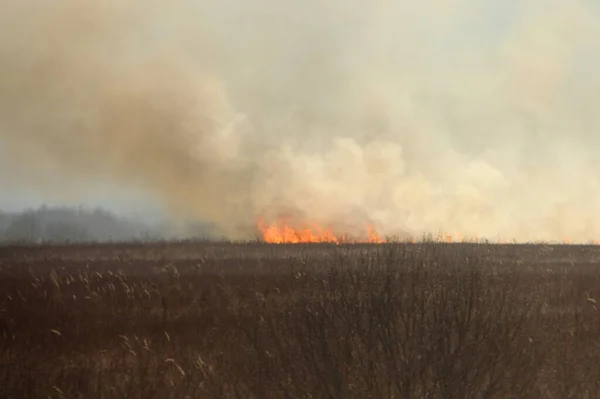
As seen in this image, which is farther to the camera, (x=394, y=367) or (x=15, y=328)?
(x=15, y=328)

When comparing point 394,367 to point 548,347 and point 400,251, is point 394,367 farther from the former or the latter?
point 548,347

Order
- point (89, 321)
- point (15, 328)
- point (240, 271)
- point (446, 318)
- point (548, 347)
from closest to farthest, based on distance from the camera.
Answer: point (446, 318), point (548, 347), point (15, 328), point (89, 321), point (240, 271)

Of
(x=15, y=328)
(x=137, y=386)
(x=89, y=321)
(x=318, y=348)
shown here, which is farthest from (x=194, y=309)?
(x=318, y=348)

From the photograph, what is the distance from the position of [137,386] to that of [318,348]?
10.0 ft

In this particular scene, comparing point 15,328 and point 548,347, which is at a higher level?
point 548,347

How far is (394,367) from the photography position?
6652 millimetres

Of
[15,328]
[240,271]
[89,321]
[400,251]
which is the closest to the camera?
[400,251]

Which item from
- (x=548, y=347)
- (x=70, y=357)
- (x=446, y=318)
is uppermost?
(x=446, y=318)

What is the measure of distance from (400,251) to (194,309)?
7419 millimetres

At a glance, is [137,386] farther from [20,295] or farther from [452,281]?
[20,295]

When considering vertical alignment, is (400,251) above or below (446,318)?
above

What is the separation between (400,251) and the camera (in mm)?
7949

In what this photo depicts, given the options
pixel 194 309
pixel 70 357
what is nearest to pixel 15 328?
pixel 70 357

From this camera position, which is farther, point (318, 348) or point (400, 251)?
point (400, 251)
